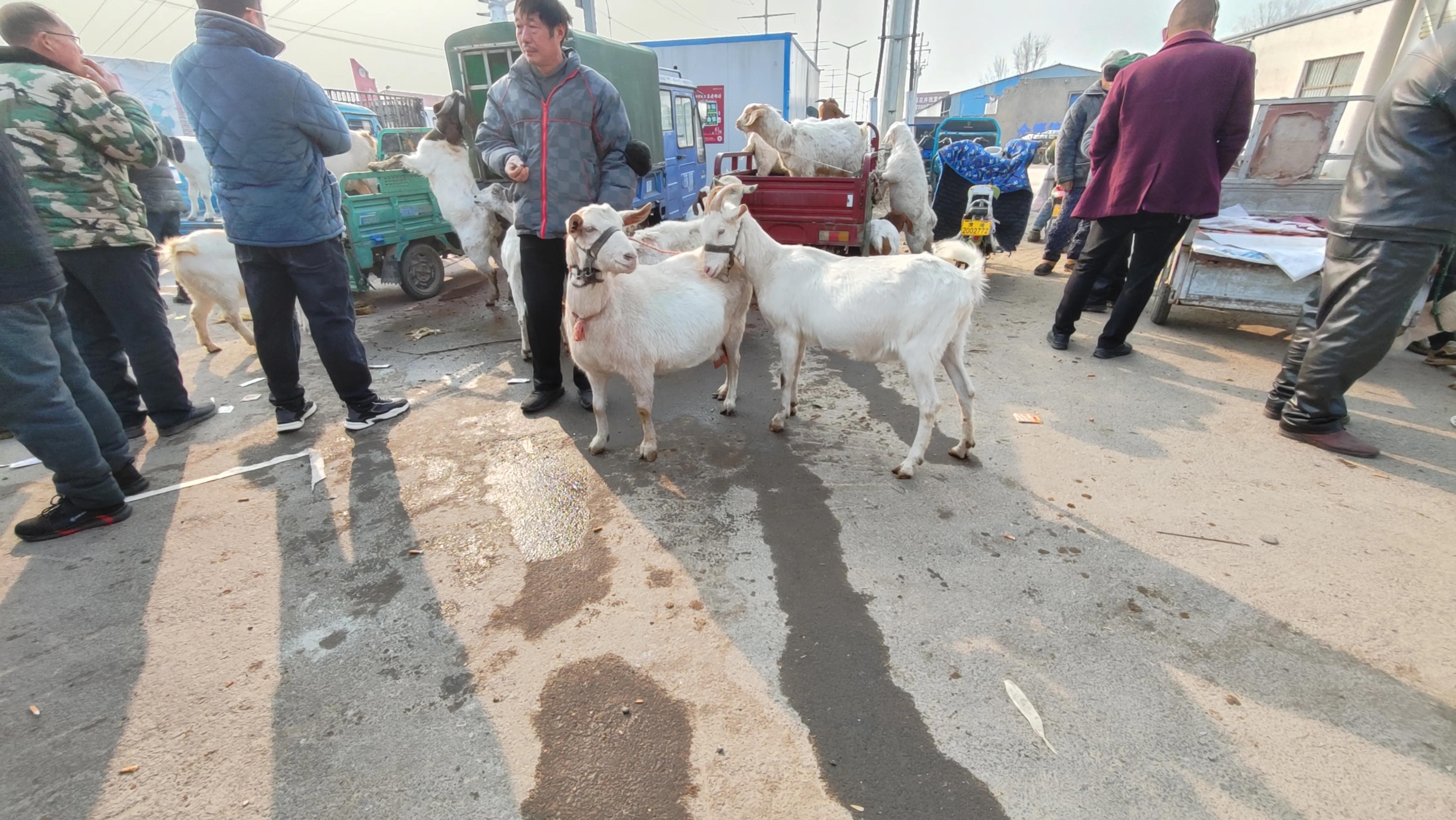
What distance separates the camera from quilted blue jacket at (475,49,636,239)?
11.4 feet

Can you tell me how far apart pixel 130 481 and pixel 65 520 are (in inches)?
14.7

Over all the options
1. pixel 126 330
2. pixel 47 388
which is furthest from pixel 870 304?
pixel 126 330

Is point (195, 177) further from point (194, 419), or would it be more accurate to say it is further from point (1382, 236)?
point (1382, 236)

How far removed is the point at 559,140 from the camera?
11.5 ft

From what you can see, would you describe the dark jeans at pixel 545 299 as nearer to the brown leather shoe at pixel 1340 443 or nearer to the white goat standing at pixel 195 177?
the brown leather shoe at pixel 1340 443

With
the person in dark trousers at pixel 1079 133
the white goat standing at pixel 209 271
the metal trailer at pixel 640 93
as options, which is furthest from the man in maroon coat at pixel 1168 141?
the white goat standing at pixel 209 271

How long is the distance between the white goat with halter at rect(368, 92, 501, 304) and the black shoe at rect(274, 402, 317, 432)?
2.91m

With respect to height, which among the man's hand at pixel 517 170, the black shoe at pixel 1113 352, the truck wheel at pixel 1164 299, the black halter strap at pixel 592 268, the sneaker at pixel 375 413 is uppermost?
the man's hand at pixel 517 170

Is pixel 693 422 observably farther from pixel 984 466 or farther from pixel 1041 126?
pixel 1041 126

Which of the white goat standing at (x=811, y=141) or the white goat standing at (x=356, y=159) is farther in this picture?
the white goat standing at (x=356, y=159)

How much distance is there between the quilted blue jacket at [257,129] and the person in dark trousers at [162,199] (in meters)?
2.76

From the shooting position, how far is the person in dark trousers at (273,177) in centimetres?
314

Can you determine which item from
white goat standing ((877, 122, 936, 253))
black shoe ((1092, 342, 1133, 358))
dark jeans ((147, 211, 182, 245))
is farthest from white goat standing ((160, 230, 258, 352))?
black shoe ((1092, 342, 1133, 358))

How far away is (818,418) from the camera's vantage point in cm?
411
